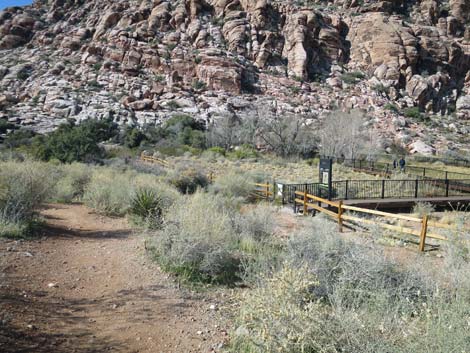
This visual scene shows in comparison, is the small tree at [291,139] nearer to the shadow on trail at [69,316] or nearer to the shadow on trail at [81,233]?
the shadow on trail at [81,233]

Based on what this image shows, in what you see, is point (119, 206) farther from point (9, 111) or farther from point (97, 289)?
point (9, 111)

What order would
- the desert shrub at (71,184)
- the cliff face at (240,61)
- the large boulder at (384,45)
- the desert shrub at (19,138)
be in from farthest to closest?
the large boulder at (384,45) < the cliff face at (240,61) < the desert shrub at (19,138) < the desert shrub at (71,184)

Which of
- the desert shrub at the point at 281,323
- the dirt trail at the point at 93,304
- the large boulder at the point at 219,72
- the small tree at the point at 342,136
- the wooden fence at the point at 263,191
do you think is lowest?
the wooden fence at the point at 263,191

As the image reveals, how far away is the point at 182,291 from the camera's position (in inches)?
201

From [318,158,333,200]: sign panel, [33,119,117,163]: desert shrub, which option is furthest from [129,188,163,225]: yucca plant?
[33,119,117,163]: desert shrub

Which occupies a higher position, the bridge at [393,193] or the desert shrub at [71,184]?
the desert shrub at [71,184]

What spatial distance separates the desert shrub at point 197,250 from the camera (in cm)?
568

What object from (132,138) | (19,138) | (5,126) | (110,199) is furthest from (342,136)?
(5,126)

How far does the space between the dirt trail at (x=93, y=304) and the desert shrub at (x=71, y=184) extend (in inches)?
225

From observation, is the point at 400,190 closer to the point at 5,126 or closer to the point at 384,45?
the point at 5,126

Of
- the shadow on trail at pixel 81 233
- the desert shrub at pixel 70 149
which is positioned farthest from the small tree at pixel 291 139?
the shadow on trail at pixel 81 233

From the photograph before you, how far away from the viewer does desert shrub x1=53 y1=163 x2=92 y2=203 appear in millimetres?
12211

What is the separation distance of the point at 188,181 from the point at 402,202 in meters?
11.2

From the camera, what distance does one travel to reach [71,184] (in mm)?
13688
